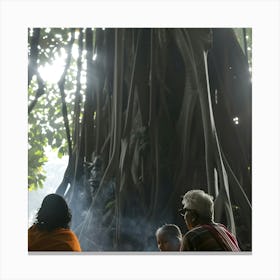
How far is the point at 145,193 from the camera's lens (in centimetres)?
322

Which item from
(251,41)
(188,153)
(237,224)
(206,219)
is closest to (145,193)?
(188,153)

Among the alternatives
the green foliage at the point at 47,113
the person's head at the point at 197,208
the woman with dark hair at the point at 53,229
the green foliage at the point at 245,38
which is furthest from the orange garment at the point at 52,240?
the green foliage at the point at 245,38

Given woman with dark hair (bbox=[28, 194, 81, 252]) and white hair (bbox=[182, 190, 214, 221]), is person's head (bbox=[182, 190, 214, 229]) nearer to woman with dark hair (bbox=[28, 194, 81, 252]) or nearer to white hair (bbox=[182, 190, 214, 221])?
white hair (bbox=[182, 190, 214, 221])

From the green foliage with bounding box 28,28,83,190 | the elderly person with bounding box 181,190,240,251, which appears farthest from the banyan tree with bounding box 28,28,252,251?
the elderly person with bounding box 181,190,240,251

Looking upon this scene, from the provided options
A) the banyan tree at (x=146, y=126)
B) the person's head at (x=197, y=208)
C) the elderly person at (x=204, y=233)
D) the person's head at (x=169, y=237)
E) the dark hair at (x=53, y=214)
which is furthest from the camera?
the banyan tree at (x=146, y=126)

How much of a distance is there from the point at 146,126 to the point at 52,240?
2.77 feet

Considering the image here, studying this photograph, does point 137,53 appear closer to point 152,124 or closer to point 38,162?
point 152,124

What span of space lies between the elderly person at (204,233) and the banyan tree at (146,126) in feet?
1.30

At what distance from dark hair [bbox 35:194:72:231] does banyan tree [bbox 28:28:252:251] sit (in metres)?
0.05

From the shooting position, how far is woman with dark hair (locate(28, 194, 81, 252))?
290 centimetres

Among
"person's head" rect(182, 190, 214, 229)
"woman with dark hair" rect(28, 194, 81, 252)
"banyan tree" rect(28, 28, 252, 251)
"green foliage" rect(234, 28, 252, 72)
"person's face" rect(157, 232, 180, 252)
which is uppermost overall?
"green foliage" rect(234, 28, 252, 72)
